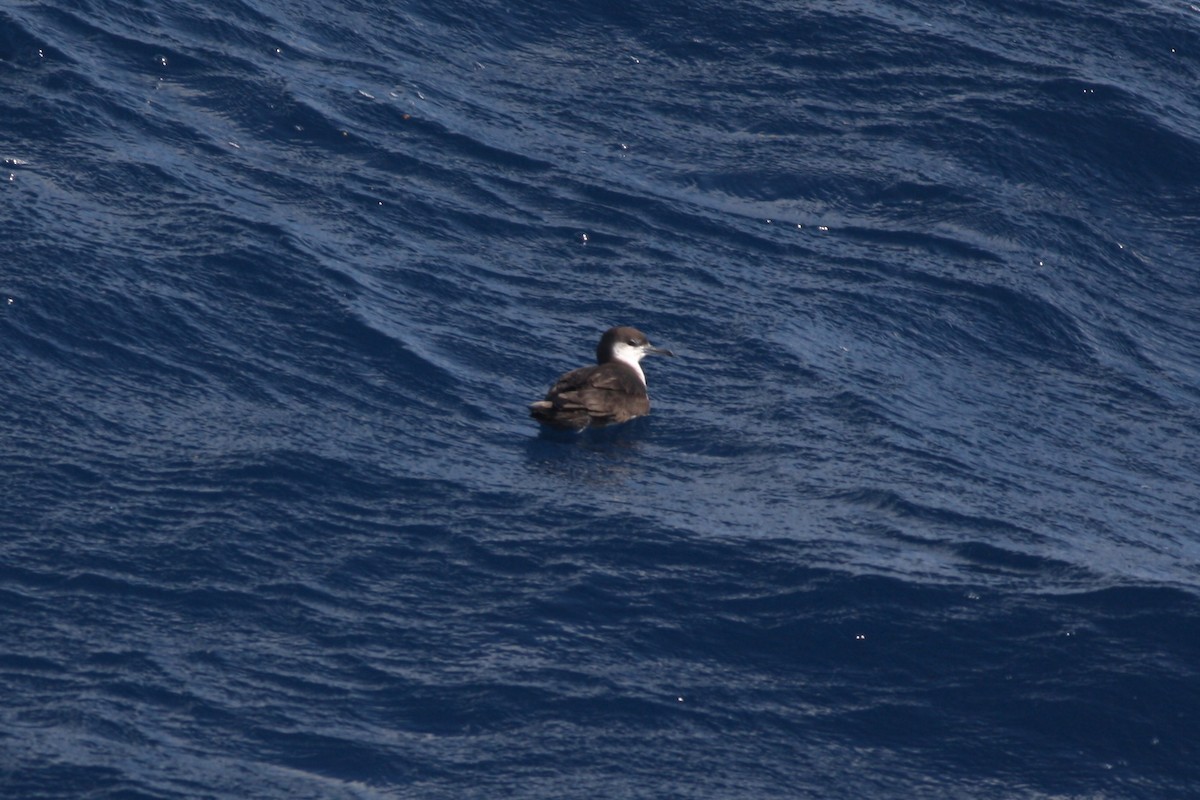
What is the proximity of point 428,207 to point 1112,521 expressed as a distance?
21.4 ft

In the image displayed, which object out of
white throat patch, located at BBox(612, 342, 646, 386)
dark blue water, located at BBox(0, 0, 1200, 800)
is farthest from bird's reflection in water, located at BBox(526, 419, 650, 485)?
white throat patch, located at BBox(612, 342, 646, 386)

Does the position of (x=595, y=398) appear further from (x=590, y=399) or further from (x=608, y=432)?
(x=608, y=432)

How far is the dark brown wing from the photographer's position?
35.1ft

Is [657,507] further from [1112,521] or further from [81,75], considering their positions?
[81,75]

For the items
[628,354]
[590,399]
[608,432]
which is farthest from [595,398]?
[628,354]

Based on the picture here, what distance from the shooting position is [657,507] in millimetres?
9773

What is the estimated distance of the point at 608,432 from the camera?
36.1 ft

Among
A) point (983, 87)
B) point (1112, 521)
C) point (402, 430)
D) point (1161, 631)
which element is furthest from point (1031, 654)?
point (983, 87)

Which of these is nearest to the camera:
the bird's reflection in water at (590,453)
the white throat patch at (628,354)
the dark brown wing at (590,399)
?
the bird's reflection in water at (590,453)

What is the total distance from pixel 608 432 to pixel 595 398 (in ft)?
1.13

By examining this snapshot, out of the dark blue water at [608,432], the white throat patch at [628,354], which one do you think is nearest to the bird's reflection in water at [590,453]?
the dark blue water at [608,432]

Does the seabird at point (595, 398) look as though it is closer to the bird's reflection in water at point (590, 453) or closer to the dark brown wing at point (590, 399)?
the dark brown wing at point (590, 399)

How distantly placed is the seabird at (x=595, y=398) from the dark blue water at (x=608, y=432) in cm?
19

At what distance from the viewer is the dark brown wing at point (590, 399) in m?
10.7
